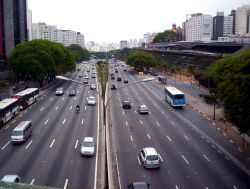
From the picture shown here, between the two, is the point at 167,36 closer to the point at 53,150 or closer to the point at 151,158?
the point at 53,150

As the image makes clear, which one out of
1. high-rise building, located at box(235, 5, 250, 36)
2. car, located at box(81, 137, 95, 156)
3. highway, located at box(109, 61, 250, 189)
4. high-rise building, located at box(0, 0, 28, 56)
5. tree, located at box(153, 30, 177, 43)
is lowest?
highway, located at box(109, 61, 250, 189)

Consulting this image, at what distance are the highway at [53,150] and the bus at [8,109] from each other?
0.76 meters

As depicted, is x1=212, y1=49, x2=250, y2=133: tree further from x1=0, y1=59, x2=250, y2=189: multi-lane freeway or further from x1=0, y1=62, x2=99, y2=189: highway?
x1=0, y1=62, x2=99, y2=189: highway

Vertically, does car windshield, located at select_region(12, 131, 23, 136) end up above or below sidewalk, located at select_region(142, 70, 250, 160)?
above

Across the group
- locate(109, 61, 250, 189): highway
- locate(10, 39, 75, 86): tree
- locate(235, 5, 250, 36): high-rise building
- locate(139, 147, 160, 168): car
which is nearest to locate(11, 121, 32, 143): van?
locate(109, 61, 250, 189): highway

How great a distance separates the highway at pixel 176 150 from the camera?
62.9 ft

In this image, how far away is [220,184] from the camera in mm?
18578

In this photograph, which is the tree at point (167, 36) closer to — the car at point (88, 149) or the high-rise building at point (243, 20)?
the high-rise building at point (243, 20)

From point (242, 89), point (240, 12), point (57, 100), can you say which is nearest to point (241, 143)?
point (242, 89)

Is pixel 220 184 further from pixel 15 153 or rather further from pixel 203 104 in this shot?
pixel 203 104

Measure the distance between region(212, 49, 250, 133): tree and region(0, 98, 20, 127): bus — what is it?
24368 mm

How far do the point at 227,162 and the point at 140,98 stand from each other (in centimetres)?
3107

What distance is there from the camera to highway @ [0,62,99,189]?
1922 centimetres

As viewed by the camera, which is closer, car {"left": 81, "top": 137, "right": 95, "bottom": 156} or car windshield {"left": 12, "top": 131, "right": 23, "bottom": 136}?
car {"left": 81, "top": 137, "right": 95, "bottom": 156}
